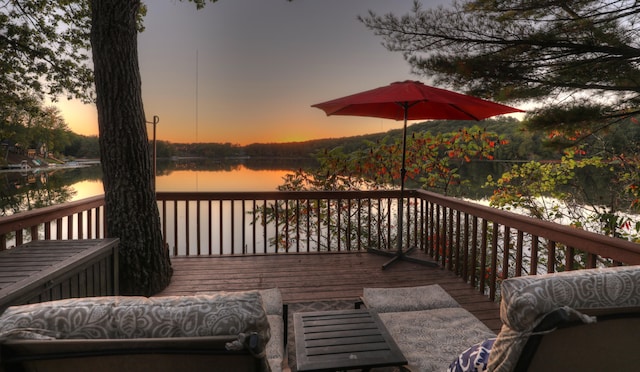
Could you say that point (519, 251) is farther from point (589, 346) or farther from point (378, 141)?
point (378, 141)

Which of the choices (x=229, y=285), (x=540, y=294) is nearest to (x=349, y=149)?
(x=229, y=285)

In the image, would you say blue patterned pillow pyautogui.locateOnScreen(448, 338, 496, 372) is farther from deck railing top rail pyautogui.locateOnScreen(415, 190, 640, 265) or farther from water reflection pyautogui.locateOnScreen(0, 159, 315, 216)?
water reflection pyautogui.locateOnScreen(0, 159, 315, 216)

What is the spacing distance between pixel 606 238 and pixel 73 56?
9363mm

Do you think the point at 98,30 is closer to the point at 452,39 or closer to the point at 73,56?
the point at 452,39

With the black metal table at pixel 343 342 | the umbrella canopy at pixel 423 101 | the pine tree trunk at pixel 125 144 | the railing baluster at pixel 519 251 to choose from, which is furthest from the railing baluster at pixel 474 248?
the pine tree trunk at pixel 125 144

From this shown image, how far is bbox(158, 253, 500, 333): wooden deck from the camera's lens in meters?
3.33

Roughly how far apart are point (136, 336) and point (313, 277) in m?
3.06

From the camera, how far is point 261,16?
8.19 meters

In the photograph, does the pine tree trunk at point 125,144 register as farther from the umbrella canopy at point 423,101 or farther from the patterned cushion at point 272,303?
the umbrella canopy at point 423,101

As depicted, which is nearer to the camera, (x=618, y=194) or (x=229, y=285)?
(x=229, y=285)

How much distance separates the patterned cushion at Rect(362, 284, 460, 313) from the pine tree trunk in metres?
2.07

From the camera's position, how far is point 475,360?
115cm

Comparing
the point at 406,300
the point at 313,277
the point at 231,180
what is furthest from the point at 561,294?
the point at 231,180

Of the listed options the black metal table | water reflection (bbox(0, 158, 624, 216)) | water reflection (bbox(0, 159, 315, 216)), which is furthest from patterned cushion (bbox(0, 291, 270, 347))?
water reflection (bbox(0, 159, 315, 216))
